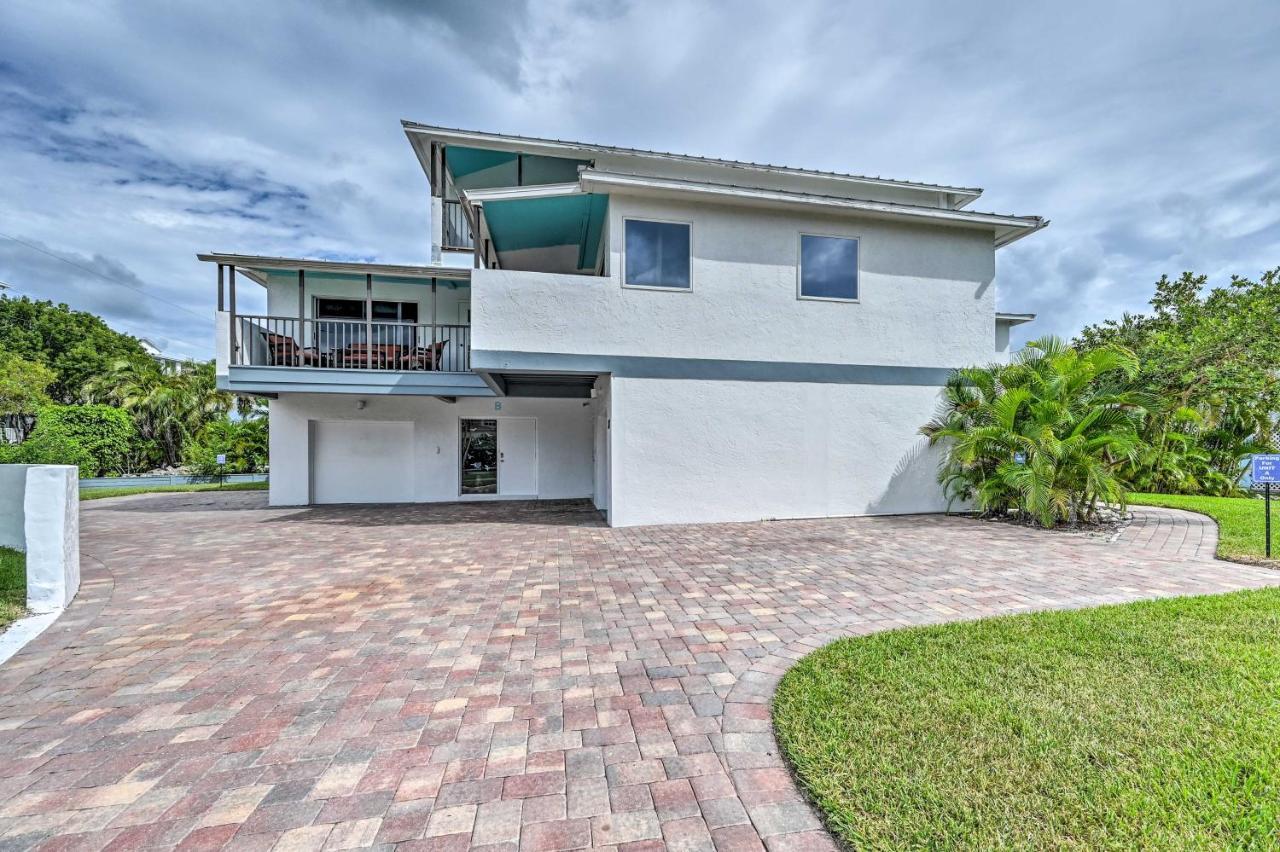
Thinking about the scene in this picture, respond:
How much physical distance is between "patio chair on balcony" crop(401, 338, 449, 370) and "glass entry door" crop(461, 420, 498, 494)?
2.71 metres

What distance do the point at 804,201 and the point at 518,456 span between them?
944cm

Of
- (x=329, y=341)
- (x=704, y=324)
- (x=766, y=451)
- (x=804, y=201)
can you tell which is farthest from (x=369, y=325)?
(x=804, y=201)

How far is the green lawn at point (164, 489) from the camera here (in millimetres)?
14539

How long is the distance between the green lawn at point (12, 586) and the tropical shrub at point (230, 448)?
13771 millimetres

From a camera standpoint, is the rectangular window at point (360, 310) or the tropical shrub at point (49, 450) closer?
the rectangular window at point (360, 310)

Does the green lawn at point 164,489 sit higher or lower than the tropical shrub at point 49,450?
lower

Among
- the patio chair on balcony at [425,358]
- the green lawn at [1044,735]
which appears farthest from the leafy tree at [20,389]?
the green lawn at [1044,735]

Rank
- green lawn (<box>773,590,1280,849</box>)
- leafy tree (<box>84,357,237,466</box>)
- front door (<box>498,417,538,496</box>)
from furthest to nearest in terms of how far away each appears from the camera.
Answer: leafy tree (<box>84,357,237,466</box>)
front door (<box>498,417,538,496</box>)
green lawn (<box>773,590,1280,849</box>)

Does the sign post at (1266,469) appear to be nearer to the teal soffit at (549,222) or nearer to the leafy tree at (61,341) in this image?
the teal soffit at (549,222)

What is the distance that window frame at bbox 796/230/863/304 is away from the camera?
984cm

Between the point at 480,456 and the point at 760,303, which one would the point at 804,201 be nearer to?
the point at 760,303

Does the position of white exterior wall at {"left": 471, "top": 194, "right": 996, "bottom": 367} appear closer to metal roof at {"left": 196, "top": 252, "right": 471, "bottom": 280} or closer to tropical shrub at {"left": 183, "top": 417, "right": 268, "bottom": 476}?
metal roof at {"left": 196, "top": 252, "right": 471, "bottom": 280}

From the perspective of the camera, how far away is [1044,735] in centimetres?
267

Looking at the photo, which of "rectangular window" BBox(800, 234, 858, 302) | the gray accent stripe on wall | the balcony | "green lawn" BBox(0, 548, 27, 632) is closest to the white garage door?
the balcony
